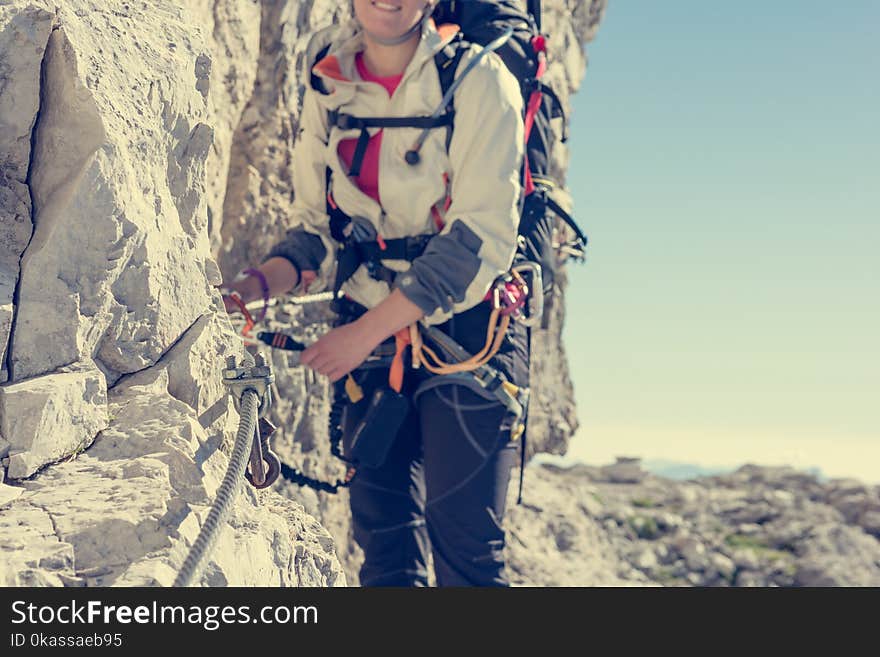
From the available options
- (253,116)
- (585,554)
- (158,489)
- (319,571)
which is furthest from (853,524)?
(158,489)

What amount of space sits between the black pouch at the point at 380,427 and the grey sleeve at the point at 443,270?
20.9 inches

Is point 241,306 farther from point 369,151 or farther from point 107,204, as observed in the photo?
point 107,204

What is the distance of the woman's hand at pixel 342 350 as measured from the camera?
429 centimetres

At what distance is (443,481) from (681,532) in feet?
26.6

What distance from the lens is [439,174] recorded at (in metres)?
4.37

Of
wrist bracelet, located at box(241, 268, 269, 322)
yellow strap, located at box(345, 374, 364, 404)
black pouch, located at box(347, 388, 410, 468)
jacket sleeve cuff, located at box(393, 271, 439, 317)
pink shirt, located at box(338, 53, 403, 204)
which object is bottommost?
black pouch, located at box(347, 388, 410, 468)

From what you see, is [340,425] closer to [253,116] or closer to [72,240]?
[72,240]

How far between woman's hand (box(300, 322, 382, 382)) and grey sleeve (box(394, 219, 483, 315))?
28 cm

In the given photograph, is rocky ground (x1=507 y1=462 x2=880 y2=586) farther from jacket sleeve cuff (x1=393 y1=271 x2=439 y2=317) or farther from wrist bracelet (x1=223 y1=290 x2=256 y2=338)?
jacket sleeve cuff (x1=393 y1=271 x2=439 y2=317)

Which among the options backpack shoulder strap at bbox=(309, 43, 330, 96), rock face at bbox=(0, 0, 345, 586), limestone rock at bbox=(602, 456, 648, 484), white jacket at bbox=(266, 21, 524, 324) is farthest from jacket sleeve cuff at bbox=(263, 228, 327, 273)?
limestone rock at bbox=(602, 456, 648, 484)

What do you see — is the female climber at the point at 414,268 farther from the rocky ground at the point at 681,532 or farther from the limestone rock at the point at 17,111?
the rocky ground at the point at 681,532

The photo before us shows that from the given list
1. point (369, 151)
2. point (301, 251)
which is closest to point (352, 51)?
point (369, 151)

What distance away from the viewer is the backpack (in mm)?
4414

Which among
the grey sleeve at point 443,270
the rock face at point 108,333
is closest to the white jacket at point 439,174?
the grey sleeve at point 443,270
